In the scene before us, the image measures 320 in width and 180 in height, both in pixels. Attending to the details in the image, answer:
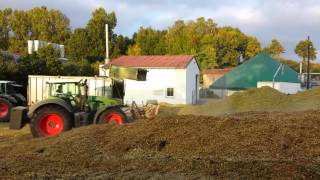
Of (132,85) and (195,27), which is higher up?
(195,27)

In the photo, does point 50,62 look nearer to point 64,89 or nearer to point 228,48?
point 64,89

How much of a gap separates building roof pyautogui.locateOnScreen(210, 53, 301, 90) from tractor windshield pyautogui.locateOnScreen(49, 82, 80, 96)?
29839 millimetres

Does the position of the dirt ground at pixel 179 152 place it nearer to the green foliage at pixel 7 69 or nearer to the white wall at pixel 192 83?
the green foliage at pixel 7 69

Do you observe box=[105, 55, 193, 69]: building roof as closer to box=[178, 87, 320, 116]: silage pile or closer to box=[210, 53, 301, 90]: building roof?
box=[210, 53, 301, 90]: building roof

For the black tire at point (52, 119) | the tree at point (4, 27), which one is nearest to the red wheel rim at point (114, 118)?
the black tire at point (52, 119)

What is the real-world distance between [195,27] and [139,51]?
79.2ft

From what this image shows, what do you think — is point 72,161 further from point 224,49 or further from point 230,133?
point 224,49

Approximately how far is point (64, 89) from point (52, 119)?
63.2 inches

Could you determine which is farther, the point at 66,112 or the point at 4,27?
the point at 4,27

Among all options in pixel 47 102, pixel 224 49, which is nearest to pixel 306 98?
pixel 47 102

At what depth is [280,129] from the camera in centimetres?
1147

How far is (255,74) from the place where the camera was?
154ft

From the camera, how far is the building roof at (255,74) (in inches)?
1827

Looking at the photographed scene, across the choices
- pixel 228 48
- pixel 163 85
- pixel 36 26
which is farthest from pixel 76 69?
pixel 228 48
